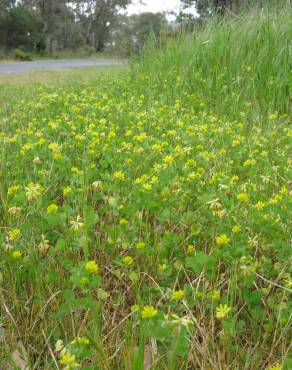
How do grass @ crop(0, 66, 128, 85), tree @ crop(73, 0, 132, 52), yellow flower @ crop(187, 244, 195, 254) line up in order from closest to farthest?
1. yellow flower @ crop(187, 244, 195, 254)
2. grass @ crop(0, 66, 128, 85)
3. tree @ crop(73, 0, 132, 52)

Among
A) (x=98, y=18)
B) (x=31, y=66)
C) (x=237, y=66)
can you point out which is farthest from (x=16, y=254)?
(x=98, y=18)

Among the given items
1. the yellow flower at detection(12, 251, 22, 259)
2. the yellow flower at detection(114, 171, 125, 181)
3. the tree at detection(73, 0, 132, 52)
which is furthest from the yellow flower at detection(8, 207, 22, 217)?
the tree at detection(73, 0, 132, 52)

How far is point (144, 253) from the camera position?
5.49 feet

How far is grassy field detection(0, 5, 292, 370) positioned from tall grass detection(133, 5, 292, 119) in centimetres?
124

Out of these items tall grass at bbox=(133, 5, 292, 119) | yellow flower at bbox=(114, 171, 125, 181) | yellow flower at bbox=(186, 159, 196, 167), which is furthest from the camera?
tall grass at bbox=(133, 5, 292, 119)

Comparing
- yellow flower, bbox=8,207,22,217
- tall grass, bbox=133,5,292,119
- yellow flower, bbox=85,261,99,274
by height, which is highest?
tall grass, bbox=133,5,292,119

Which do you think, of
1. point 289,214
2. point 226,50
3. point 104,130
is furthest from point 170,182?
point 226,50

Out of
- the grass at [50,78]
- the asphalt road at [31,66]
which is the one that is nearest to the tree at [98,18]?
the asphalt road at [31,66]

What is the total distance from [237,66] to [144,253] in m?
3.60

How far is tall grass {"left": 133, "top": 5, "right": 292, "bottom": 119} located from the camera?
4.41m

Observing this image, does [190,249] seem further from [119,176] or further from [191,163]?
[191,163]

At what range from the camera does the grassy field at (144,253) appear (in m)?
1.30

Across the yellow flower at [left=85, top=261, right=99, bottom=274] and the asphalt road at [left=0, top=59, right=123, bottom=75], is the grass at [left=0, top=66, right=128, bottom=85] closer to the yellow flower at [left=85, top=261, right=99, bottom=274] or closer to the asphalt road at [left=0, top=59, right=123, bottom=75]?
the asphalt road at [left=0, top=59, right=123, bottom=75]

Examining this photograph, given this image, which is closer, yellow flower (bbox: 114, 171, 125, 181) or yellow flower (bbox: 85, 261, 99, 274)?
yellow flower (bbox: 85, 261, 99, 274)
